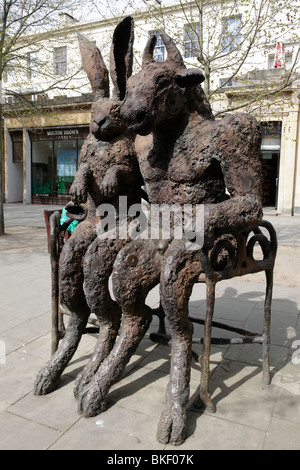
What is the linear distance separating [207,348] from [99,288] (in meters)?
0.79

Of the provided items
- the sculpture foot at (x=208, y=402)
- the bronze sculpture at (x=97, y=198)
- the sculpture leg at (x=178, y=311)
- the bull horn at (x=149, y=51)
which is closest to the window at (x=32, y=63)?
the bronze sculpture at (x=97, y=198)

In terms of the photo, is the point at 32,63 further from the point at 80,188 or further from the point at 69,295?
the point at 69,295

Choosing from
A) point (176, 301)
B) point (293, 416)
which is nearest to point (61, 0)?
point (176, 301)

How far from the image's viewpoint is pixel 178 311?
2322mm

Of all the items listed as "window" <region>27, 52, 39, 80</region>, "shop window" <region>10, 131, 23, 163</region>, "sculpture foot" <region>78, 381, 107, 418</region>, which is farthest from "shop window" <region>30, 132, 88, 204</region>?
"sculpture foot" <region>78, 381, 107, 418</region>

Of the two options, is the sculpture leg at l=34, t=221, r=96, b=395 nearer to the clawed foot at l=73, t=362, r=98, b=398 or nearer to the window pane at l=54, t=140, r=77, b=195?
the clawed foot at l=73, t=362, r=98, b=398

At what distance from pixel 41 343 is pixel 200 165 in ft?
7.11

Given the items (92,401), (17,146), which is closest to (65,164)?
(17,146)

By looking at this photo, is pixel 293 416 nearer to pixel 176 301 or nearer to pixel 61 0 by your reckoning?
pixel 176 301

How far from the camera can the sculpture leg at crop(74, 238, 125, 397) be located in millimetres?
2592

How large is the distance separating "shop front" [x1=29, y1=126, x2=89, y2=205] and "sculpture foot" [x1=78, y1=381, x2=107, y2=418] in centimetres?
1644

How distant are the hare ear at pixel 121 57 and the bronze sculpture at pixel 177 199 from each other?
12.1 inches

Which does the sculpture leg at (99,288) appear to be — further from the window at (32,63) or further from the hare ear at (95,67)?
the window at (32,63)
